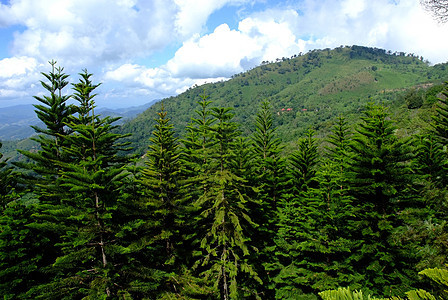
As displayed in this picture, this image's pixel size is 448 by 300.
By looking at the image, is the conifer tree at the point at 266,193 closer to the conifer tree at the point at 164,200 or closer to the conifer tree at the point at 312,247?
the conifer tree at the point at 312,247

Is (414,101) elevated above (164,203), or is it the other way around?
(414,101)

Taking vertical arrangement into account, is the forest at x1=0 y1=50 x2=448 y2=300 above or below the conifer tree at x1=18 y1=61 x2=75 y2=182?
below

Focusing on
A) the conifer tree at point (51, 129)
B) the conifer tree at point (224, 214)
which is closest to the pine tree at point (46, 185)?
the conifer tree at point (51, 129)

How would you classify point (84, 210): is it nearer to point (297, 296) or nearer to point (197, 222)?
point (197, 222)

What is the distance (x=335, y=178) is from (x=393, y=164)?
3.33m

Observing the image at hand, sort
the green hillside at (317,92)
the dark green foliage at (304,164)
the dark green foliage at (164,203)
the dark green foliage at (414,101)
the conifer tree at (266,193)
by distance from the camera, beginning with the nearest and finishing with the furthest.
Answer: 1. the dark green foliage at (164,203)
2. the conifer tree at (266,193)
3. the dark green foliage at (304,164)
4. the dark green foliage at (414,101)
5. the green hillside at (317,92)

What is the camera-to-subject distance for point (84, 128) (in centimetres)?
851

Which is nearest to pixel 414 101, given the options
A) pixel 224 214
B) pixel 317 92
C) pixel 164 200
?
pixel 224 214

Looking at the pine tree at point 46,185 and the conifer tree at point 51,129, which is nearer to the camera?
the pine tree at point 46,185

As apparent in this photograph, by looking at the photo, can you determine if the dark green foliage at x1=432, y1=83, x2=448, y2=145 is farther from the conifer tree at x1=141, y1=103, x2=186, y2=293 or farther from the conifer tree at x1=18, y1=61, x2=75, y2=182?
the conifer tree at x1=18, y1=61, x2=75, y2=182

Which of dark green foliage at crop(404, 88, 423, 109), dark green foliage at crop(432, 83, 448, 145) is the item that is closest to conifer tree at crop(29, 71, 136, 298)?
dark green foliage at crop(432, 83, 448, 145)

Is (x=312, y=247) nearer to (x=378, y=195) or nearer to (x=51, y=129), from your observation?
(x=378, y=195)

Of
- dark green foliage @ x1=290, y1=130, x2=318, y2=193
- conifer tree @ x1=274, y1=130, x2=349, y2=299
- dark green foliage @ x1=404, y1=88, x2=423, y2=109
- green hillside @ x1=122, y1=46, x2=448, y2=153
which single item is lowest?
conifer tree @ x1=274, y1=130, x2=349, y2=299

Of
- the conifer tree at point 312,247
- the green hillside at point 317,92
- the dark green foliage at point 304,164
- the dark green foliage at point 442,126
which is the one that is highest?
the green hillside at point 317,92
